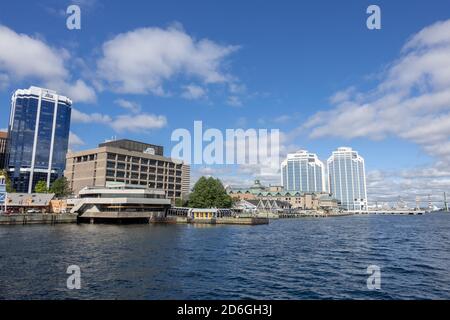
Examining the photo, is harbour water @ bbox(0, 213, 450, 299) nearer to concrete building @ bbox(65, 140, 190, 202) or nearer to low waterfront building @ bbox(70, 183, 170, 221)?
low waterfront building @ bbox(70, 183, 170, 221)

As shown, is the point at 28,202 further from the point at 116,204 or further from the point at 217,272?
the point at 217,272

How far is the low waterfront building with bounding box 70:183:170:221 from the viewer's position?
5084 inches

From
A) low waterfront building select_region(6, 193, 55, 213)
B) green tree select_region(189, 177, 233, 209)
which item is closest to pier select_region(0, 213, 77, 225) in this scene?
low waterfront building select_region(6, 193, 55, 213)

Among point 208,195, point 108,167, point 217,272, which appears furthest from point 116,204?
point 217,272

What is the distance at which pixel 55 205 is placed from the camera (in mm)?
140750

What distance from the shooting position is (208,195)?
16362 centimetres

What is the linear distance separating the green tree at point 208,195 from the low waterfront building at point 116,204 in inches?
907

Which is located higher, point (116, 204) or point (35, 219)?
point (116, 204)

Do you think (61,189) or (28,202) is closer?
(28,202)

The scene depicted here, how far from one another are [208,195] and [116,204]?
46515 mm

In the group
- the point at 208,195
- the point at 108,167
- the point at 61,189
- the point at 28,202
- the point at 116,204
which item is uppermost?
the point at 108,167

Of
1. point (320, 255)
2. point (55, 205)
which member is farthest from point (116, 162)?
point (320, 255)

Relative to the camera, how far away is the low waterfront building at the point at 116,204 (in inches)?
5084
